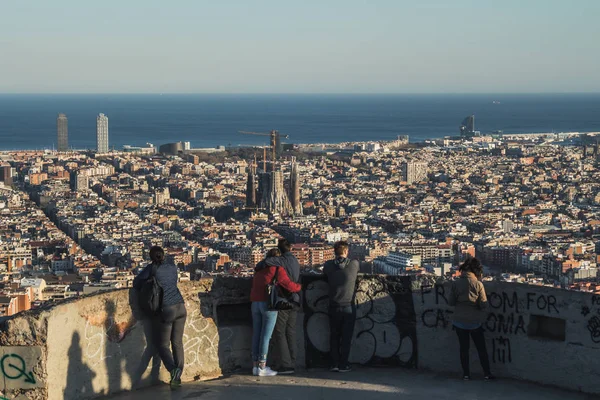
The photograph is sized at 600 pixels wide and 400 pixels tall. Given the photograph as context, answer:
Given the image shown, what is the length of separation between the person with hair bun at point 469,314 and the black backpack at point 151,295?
4.57 ft

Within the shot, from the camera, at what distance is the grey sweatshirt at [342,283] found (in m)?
5.88

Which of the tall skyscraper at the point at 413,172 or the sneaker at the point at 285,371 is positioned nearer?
the sneaker at the point at 285,371

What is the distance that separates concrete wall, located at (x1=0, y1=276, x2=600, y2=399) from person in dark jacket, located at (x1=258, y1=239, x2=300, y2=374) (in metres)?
0.11

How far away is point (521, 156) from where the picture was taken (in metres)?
78.9

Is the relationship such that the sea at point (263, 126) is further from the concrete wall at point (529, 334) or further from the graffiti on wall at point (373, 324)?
the concrete wall at point (529, 334)

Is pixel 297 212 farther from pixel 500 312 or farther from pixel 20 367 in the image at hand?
pixel 20 367

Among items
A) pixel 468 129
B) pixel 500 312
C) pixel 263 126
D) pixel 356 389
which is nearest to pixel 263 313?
pixel 356 389

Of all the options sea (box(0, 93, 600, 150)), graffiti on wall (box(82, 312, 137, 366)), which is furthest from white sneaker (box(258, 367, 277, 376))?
sea (box(0, 93, 600, 150))

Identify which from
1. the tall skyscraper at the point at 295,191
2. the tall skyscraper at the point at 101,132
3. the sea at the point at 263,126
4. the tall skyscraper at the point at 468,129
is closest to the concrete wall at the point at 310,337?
the tall skyscraper at the point at 295,191

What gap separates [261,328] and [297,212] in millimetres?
44410

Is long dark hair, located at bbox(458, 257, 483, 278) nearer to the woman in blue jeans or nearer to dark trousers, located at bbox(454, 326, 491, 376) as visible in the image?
dark trousers, located at bbox(454, 326, 491, 376)

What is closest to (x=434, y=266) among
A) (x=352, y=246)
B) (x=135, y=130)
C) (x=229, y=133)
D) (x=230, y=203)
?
(x=352, y=246)

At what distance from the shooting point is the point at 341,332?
19.5 ft

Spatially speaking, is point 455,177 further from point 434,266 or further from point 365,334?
point 365,334
